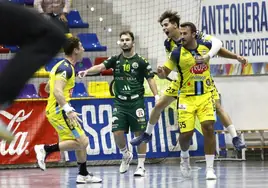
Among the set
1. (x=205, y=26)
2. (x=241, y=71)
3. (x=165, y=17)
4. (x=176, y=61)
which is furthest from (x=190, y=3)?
(x=176, y=61)

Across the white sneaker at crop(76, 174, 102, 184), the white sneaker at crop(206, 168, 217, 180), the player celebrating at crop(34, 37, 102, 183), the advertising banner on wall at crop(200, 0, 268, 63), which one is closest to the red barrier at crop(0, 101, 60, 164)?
the player celebrating at crop(34, 37, 102, 183)

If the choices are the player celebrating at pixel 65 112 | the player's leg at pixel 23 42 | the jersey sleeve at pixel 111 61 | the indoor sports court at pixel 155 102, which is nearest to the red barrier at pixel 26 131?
the indoor sports court at pixel 155 102

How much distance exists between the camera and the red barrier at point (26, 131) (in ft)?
47.1

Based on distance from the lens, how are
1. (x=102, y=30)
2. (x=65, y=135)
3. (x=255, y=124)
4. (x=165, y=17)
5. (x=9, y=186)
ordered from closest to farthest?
(x=9, y=186)
(x=65, y=135)
(x=165, y=17)
(x=255, y=124)
(x=102, y=30)

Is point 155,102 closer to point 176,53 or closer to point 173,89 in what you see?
point 173,89

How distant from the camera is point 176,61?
10.8 m

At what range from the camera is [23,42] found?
9.61 ft

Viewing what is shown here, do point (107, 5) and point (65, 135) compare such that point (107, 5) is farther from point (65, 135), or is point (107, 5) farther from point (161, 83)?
point (65, 135)

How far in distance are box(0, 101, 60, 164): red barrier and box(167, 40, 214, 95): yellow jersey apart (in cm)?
451

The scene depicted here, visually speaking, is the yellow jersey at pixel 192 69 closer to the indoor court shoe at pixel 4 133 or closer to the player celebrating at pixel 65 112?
the player celebrating at pixel 65 112

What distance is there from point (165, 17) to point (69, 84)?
237 cm

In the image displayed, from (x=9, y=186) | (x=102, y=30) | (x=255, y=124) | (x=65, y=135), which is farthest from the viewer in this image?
(x=102, y=30)

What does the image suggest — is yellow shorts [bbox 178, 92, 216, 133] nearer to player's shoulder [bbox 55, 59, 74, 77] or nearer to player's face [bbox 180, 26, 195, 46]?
player's face [bbox 180, 26, 195, 46]

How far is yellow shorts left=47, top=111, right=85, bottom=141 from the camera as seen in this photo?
10531 mm
